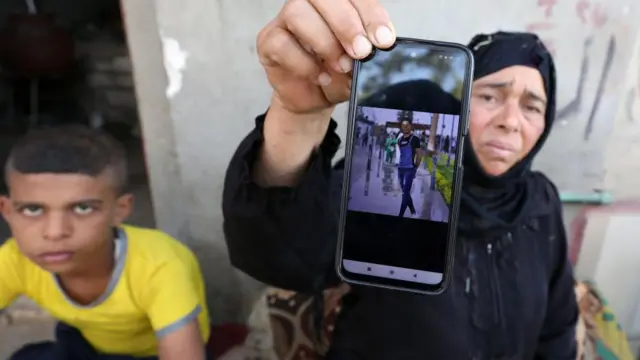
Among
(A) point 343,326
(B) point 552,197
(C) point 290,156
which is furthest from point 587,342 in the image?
(C) point 290,156

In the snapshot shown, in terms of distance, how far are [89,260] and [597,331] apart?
0.88 metres

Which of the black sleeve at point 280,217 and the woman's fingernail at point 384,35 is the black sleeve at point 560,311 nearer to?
the black sleeve at point 280,217

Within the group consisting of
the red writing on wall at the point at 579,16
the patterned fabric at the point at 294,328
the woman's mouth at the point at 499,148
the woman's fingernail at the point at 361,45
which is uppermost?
the red writing on wall at the point at 579,16

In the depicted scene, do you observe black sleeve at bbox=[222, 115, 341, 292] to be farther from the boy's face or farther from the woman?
the boy's face

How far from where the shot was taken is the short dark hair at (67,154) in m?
0.84

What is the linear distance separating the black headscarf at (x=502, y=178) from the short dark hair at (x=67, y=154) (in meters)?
0.52

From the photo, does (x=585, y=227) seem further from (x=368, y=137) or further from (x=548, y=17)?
(x=368, y=137)

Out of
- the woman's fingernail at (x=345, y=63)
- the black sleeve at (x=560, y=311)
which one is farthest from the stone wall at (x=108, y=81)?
the woman's fingernail at (x=345, y=63)

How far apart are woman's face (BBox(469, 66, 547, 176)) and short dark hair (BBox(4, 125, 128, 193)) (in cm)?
53

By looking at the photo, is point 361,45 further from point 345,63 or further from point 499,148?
point 499,148

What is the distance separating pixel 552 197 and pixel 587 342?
332 millimetres

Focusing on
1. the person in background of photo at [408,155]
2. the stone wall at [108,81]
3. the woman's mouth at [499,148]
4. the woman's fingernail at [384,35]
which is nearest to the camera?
the woman's fingernail at [384,35]

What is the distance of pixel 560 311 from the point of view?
89 centimetres

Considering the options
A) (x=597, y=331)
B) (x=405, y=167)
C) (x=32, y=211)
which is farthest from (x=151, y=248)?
(x=597, y=331)
